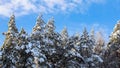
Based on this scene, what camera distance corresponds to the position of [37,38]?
40125 mm

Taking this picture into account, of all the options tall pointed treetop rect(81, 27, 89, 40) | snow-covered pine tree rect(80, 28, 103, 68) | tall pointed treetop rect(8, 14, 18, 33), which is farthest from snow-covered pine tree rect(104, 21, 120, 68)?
tall pointed treetop rect(8, 14, 18, 33)

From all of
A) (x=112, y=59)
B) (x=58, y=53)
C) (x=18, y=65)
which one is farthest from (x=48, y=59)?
(x=112, y=59)

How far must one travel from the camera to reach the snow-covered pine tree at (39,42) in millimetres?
37438

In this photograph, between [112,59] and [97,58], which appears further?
[112,59]

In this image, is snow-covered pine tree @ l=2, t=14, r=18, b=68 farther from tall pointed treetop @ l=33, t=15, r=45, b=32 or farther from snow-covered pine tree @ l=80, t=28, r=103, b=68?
snow-covered pine tree @ l=80, t=28, r=103, b=68

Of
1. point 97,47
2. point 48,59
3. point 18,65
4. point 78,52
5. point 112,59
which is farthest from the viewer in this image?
point 97,47

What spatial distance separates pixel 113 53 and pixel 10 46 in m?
18.8

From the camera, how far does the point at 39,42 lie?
130ft

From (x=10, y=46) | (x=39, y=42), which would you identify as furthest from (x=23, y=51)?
(x=39, y=42)

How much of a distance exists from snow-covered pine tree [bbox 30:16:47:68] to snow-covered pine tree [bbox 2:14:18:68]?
6.81 ft

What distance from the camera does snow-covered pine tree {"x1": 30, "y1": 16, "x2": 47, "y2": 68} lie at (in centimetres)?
3744

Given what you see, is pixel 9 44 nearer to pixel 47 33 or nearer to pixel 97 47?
pixel 47 33

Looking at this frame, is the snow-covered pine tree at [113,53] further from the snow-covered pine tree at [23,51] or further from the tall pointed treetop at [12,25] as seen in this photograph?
the tall pointed treetop at [12,25]

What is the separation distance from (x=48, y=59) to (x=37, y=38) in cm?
284
